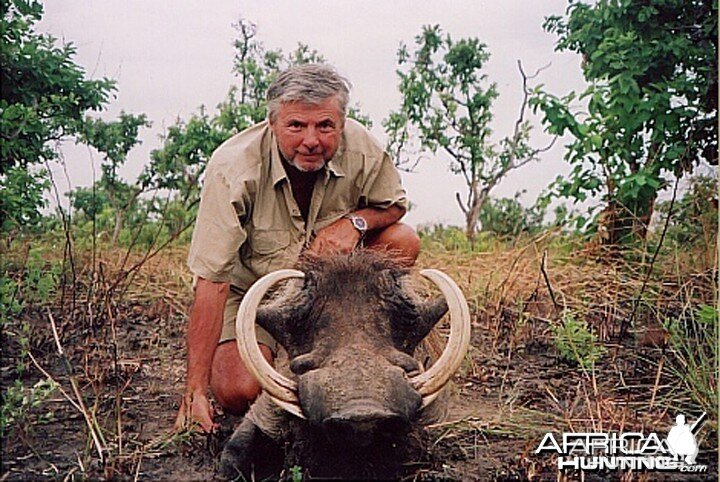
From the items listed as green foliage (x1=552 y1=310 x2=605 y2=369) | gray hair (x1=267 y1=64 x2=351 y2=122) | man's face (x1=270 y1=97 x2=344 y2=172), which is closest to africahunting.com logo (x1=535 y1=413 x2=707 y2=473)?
green foliage (x1=552 y1=310 x2=605 y2=369)

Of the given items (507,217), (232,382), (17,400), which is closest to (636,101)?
(507,217)

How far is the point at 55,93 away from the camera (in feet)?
11.6

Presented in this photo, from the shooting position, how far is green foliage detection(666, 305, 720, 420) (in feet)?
10.9

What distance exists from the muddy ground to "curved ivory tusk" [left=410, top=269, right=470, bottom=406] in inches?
16.4

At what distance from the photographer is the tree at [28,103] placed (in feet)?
10.5

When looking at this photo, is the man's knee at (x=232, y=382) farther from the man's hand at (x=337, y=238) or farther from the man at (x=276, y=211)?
the man's hand at (x=337, y=238)

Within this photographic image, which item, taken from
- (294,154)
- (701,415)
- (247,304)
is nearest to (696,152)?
(701,415)

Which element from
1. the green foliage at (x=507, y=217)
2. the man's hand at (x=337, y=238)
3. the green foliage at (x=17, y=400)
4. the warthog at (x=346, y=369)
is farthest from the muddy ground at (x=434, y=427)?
the green foliage at (x=507, y=217)

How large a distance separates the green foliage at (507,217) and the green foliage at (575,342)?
7.62 feet

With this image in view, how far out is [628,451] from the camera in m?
2.99

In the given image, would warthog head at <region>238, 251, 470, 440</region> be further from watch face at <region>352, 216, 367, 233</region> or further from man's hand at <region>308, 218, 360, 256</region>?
watch face at <region>352, 216, 367, 233</region>

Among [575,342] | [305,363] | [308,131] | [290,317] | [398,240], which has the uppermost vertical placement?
[308,131]

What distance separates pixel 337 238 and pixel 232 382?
2.17 feet

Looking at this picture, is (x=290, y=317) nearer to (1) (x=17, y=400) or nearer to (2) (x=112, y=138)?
(1) (x=17, y=400)
